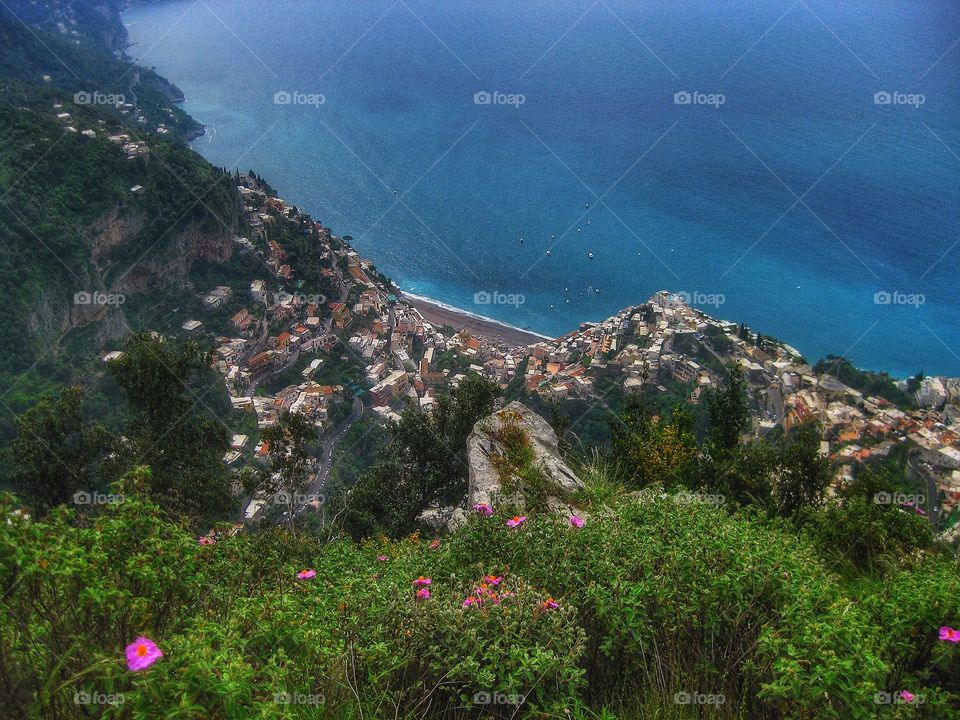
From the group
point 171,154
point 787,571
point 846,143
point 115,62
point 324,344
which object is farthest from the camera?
point 115,62

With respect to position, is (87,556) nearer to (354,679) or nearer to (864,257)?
(354,679)

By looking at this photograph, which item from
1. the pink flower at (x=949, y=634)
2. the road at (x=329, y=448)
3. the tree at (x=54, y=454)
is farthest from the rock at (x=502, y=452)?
the road at (x=329, y=448)

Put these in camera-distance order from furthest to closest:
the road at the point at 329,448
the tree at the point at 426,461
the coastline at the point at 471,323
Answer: the coastline at the point at 471,323 < the road at the point at 329,448 < the tree at the point at 426,461

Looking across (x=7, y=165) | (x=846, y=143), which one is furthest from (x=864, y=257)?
(x=7, y=165)

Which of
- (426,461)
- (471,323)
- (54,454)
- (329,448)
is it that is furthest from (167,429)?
(471,323)

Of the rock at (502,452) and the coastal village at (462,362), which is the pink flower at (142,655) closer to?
the rock at (502,452)

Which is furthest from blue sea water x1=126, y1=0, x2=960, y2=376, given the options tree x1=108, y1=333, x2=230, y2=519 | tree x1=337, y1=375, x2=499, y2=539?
tree x1=108, y1=333, x2=230, y2=519
